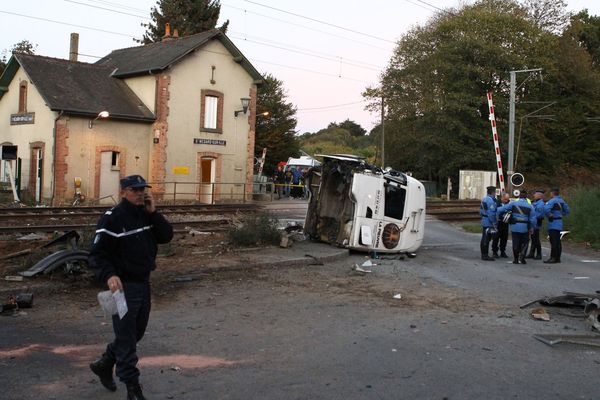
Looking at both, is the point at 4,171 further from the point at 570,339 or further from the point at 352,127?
the point at 352,127

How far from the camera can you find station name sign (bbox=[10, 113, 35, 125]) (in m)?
29.5

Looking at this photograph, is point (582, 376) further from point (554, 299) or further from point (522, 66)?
point (522, 66)

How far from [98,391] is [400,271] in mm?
7751

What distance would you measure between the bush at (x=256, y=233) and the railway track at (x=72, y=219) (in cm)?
400

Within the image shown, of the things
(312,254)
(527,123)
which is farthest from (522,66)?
(312,254)

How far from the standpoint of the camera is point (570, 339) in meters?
6.96

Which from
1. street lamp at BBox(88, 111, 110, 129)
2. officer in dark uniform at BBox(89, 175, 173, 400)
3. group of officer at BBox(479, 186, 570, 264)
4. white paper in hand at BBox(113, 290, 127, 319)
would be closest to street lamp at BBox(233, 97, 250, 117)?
street lamp at BBox(88, 111, 110, 129)

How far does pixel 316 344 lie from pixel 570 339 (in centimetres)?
286

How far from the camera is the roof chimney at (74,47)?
3884 centimetres

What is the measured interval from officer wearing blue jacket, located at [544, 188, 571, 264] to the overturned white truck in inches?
116

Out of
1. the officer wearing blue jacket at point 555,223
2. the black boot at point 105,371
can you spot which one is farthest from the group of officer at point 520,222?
the black boot at point 105,371

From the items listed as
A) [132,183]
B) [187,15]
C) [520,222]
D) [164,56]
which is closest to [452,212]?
[520,222]

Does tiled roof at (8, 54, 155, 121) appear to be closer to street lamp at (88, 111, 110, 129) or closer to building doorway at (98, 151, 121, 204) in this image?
street lamp at (88, 111, 110, 129)

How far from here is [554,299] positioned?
8883mm
